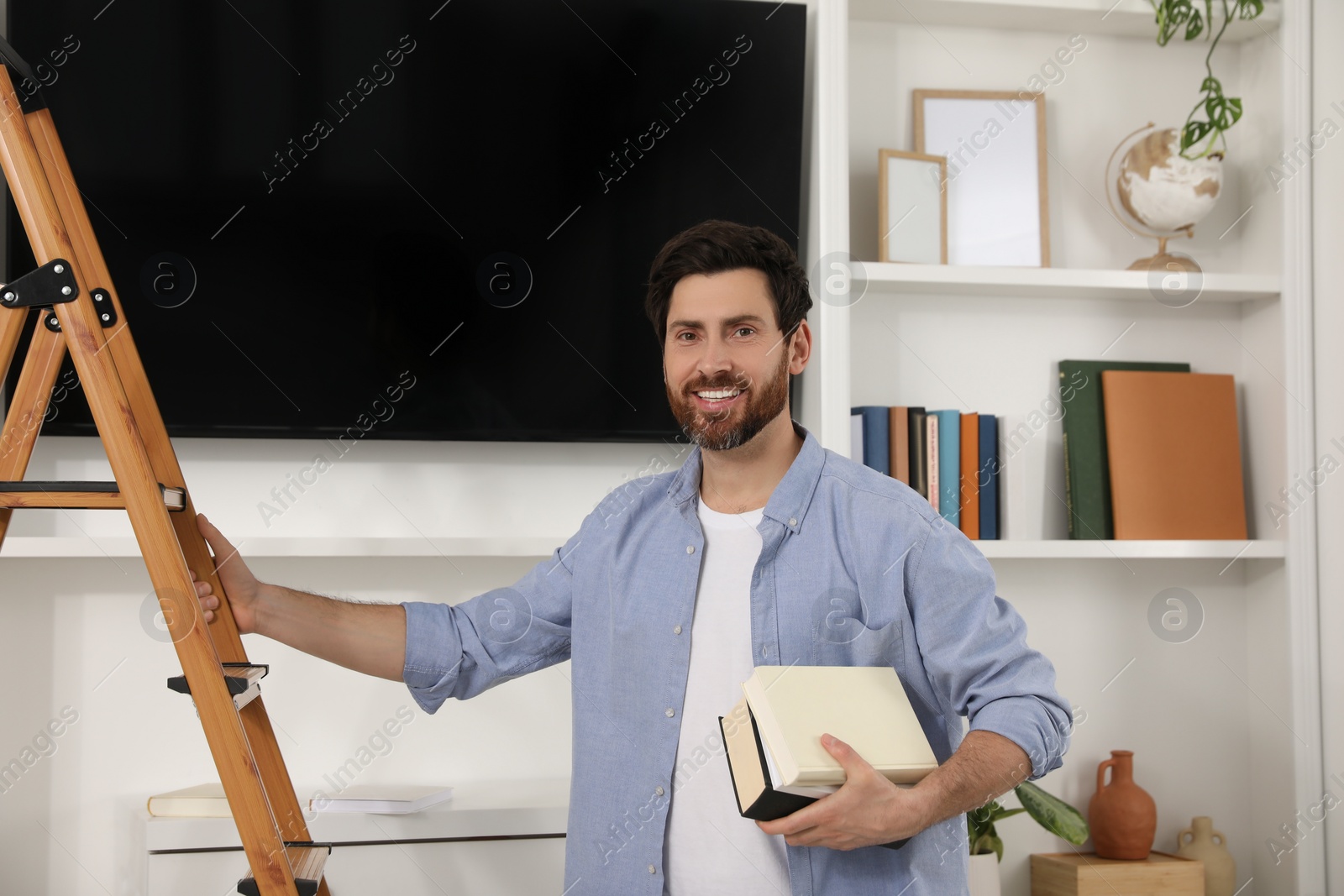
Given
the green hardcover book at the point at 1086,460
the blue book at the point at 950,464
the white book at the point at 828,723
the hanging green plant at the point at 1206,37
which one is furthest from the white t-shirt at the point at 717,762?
the hanging green plant at the point at 1206,37

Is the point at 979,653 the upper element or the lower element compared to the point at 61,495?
lower

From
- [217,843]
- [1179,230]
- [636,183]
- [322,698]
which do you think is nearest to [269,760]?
[217,843]

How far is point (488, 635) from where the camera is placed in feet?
5.35

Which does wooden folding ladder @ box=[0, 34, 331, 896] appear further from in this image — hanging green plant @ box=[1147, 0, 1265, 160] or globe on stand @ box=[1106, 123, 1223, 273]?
hanging green plant @ box=[1147, 0, 1265, 160]

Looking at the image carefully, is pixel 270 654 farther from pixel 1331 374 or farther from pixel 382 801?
pixel 1331 374

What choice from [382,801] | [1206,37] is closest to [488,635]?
[382,801]

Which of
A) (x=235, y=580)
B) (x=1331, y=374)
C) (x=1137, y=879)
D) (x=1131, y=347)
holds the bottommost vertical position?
(x=1137, y=879)

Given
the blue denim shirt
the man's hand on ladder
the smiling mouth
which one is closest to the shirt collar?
the blue denim shirt

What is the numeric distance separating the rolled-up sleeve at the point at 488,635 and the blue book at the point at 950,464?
942mm

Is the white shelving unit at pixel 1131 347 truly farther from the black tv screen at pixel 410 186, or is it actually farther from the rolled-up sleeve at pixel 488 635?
the rolled-up sleeve at pixel 488 635

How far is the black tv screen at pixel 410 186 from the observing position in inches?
81.0

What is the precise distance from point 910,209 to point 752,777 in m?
1.51

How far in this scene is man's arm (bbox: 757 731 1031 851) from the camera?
113 centimetres

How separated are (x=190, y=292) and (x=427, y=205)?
509 millimetres
